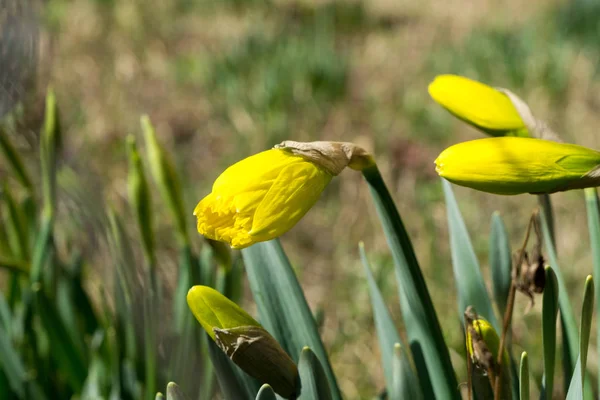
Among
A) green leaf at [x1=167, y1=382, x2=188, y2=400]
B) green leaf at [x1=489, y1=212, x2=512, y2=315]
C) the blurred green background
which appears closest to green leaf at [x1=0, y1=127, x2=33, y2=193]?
the blurred green background

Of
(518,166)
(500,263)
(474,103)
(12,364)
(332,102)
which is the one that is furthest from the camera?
(332,102)

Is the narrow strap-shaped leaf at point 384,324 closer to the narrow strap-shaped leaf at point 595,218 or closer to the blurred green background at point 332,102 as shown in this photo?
the narrow strap-shaped leaf at point 595,218

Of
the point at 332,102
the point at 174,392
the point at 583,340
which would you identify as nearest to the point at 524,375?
the point at 583,340

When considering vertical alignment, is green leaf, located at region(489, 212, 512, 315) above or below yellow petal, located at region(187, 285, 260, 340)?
below

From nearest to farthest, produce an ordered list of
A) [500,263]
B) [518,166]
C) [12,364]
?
[518,166] → [500,263] → [12,364]

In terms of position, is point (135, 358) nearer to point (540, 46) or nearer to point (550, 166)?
point (550, 166)

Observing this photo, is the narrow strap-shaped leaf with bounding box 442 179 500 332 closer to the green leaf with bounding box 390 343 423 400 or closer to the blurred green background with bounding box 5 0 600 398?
the green leaf with bounding box 390 343 423 400

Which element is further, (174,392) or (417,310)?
(417,310)

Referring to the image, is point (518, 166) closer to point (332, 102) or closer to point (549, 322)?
point (549, 322)
